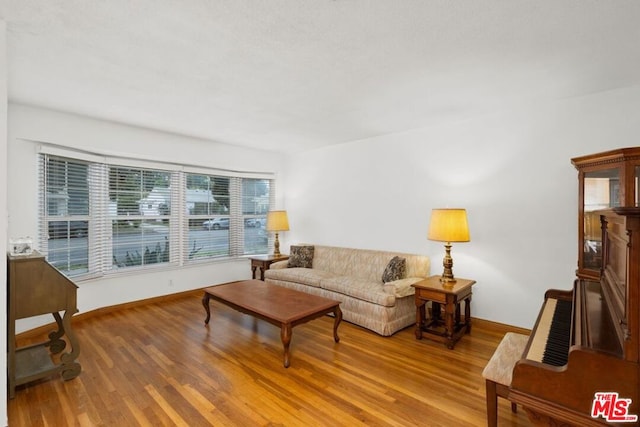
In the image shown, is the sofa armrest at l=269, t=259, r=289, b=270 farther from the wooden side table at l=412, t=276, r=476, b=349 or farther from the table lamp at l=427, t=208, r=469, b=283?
the table lamp at l=427, t=208, r=469, b=283

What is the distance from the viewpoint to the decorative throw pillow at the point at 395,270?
375 centimetres

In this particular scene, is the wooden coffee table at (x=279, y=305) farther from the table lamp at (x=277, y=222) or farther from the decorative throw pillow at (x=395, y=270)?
the table lamp at (x=277, y=222)

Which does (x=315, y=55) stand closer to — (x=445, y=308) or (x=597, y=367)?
(x=597, y=367)

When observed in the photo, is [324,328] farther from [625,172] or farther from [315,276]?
[625,172]

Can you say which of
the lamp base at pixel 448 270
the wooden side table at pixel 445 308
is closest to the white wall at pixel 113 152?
the wooden side table at pixel 445 308

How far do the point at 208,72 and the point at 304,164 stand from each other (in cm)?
324

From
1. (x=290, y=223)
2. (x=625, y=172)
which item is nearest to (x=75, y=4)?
(x=625, y=172)

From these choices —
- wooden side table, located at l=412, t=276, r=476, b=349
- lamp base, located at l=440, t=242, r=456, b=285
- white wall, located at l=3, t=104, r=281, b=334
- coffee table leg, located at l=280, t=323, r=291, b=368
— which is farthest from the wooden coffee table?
lamp base, located at l=440, t=242, r=456, b=285

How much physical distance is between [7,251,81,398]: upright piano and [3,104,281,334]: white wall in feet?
4.19

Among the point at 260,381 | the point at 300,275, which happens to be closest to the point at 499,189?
the point at 300,275

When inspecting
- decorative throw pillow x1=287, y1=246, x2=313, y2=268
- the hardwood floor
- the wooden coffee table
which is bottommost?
the hardwood floor

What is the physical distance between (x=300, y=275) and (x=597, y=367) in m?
3.46

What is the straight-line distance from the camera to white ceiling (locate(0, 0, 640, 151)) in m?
1.75

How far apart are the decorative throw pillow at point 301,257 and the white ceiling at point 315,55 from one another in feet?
7.49
